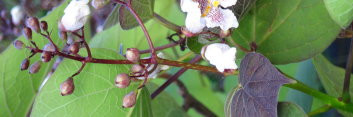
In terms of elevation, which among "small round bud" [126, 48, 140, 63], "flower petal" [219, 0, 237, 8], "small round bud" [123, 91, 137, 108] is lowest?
"small round bud" [123, 91, 137, 108]

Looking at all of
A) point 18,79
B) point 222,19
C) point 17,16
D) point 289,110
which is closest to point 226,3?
point 222,19

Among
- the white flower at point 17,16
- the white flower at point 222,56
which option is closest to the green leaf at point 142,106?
the white flower at point 222,56

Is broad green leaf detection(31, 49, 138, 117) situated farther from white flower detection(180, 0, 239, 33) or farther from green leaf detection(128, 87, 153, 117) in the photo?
white flower detection(180, 0, 239, 33)

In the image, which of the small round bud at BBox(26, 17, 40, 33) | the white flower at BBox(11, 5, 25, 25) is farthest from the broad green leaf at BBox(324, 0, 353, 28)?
the white flower at BBox(11, 5, 25, 25)

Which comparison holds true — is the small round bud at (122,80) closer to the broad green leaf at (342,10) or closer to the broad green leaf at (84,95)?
the broad green leaf at (84,95)

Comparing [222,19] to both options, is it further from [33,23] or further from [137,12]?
[33,23]
